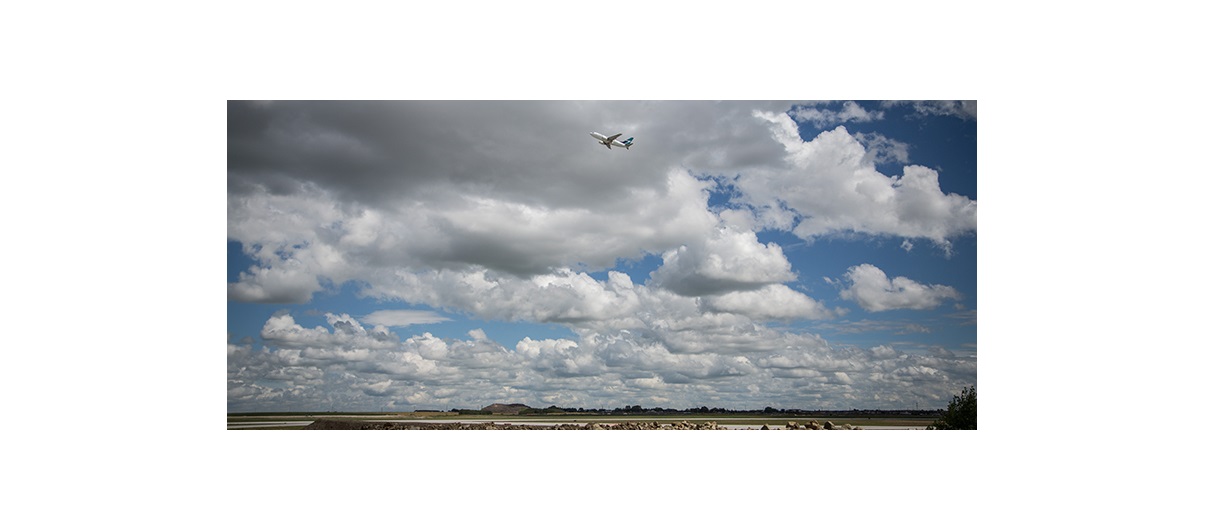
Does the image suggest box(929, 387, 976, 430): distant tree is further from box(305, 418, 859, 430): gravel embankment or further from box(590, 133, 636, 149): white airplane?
box(590, 133, 636, 149): white airplane

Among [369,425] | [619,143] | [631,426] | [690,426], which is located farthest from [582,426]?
[619,143]

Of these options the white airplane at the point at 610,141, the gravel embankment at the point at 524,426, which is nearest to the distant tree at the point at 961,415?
the gravel embankment at the point at 524,426

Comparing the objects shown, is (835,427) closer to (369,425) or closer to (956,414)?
(956,414)

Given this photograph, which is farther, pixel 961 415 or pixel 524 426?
pixel 524 426

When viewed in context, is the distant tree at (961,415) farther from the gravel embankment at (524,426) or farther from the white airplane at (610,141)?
the white airplane at (610,141)

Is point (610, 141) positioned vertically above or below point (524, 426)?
above

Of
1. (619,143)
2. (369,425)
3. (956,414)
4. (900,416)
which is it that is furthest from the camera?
(900,416)

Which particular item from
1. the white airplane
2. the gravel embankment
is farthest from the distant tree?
the white airplane

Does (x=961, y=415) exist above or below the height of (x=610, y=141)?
below
